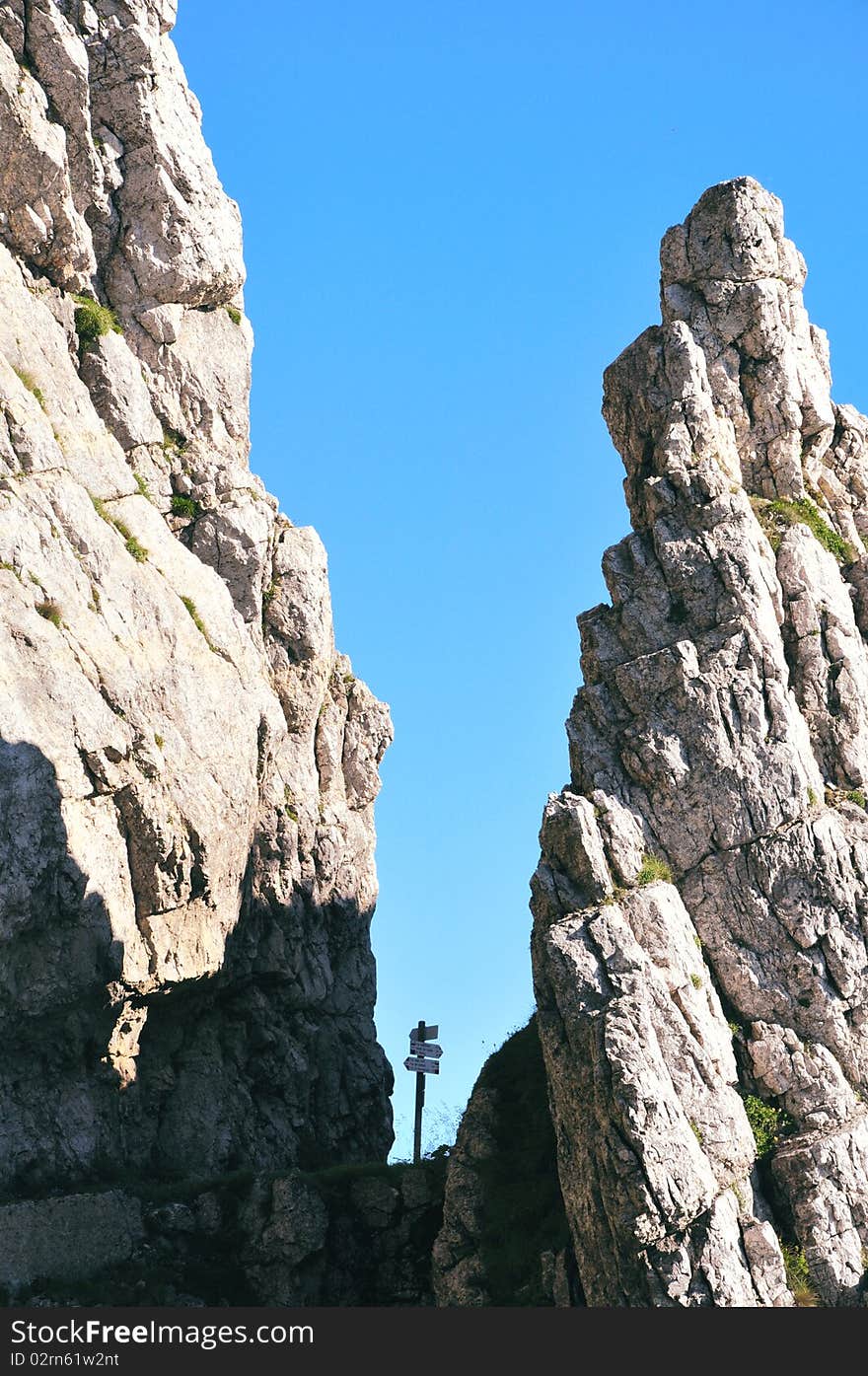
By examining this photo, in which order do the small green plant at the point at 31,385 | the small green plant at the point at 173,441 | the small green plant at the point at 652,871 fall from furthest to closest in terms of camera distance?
the small green plant at the point at 173,441, the small green plant at the point at 31,385, the small green plant at the point at 652,871

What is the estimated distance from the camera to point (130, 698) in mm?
49781

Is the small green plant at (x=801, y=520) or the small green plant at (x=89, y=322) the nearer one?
the small green plant at (x=801, y=520)

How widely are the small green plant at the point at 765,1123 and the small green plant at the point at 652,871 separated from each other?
647cm

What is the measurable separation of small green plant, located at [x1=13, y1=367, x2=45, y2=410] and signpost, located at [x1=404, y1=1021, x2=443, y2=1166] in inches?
1035

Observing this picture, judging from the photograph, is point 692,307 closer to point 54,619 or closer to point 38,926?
point 54,619

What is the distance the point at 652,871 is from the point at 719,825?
98.5 inches

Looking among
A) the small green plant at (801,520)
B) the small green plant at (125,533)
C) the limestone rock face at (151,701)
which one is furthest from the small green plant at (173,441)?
the small green plant at (801,520)

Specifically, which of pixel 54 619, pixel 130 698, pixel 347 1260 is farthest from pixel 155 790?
pixel 347 1260

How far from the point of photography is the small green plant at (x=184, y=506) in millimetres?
61281

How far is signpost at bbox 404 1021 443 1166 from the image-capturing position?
55781mm

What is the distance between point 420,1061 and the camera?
2199 inches

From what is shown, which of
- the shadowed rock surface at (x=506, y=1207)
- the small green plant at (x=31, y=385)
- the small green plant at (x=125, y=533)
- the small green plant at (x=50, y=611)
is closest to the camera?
the shadowed rock surface at (x=506, y=1207)

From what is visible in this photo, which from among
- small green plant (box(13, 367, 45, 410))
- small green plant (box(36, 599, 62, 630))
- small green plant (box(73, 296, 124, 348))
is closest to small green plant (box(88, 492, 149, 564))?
small green plant (box(13, 367, 45, 410))

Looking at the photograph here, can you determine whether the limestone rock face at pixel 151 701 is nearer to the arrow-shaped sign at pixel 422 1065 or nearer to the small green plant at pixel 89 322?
the small green plant at pixel 89 322
